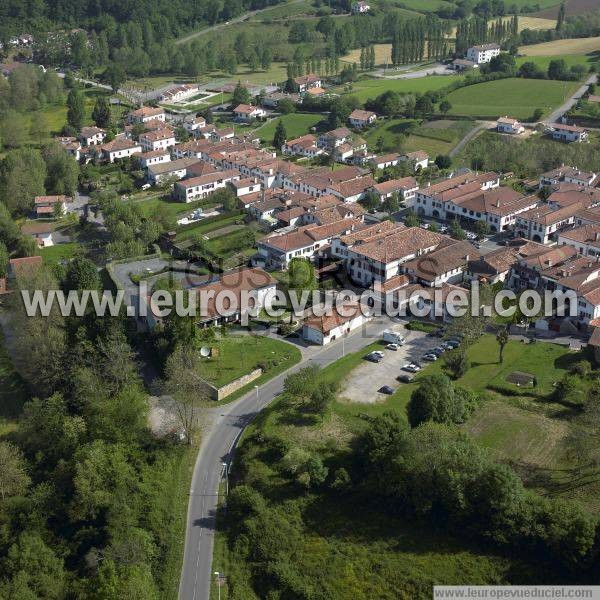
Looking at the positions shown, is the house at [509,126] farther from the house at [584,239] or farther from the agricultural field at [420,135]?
the house at [584,239]

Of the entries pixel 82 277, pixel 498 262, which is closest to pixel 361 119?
pixel 498 262

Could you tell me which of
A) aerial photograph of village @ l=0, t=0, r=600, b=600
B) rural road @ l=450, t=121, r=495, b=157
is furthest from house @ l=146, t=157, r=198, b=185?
rural road @ l=450, t=121, r=495, b=157

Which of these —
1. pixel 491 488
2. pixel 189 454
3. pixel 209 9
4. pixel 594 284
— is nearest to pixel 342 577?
pixel 491 488

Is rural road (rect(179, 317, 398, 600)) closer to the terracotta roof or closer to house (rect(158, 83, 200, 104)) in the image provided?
the terracotta roof

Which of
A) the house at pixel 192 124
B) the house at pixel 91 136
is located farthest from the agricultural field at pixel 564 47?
the house at pixel 91 136

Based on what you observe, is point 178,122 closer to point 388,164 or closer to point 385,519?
point 388,164

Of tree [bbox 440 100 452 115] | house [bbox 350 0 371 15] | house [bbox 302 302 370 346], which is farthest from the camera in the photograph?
house [bbox 350 0 371 15]
